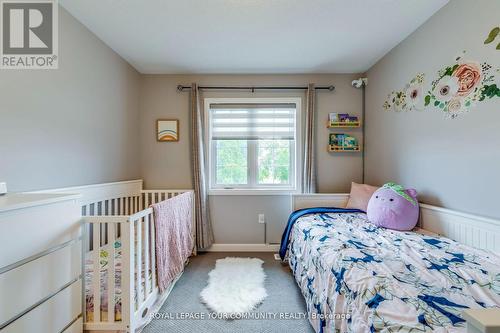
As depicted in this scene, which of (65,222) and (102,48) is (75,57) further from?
(65,222)

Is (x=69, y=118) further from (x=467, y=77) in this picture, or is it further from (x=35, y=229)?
(x=467, y=77)

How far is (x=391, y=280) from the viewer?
3.24 ft

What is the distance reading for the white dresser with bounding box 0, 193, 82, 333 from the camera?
0.92 m

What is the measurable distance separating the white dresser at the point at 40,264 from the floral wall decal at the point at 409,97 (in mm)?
2801

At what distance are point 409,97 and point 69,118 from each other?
305 centimetres

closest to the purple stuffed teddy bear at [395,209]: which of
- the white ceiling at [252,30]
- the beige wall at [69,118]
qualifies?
the white ceiling at [252,30]

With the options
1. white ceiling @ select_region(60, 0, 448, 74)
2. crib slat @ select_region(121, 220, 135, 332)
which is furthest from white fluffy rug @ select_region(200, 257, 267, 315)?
white ceiling @ select_region(60, 0, 448, 74)

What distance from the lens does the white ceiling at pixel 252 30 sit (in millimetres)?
1643

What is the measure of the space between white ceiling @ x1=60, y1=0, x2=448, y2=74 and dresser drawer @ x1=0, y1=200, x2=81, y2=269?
1.56m

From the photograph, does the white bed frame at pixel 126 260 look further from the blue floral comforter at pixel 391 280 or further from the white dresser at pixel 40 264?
the blue floral comforter at pixel 391 280

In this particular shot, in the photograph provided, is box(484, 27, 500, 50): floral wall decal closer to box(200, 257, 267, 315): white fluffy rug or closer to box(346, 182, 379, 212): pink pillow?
box(346, 182, 379, 212): pink pillow

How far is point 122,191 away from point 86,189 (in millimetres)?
492

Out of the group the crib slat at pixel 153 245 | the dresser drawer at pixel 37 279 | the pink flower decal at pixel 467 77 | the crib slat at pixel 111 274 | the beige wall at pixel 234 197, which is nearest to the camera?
the dresser drawer at pixel 37 279

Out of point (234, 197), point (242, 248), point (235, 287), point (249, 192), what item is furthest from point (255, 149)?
point (235, 287)
